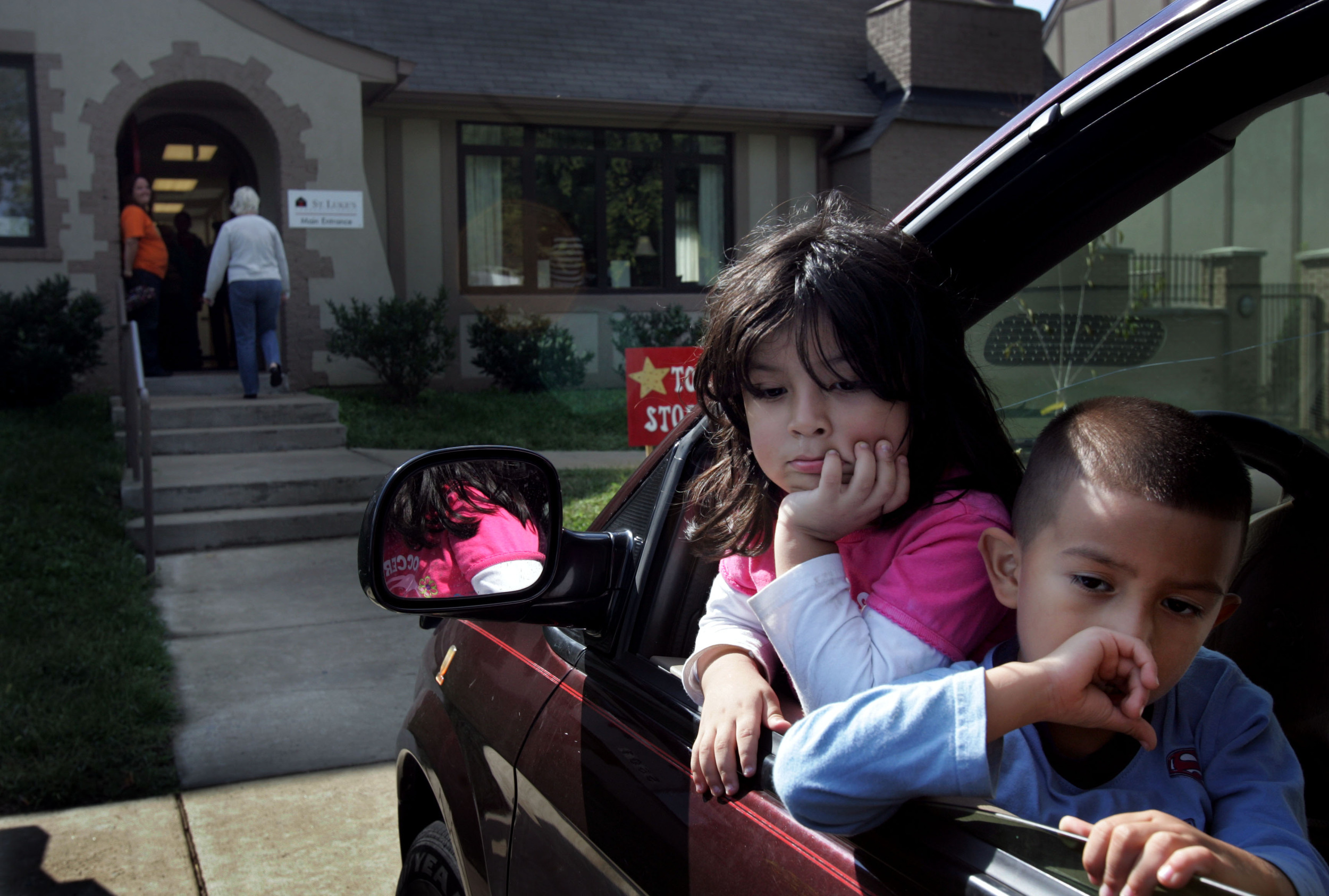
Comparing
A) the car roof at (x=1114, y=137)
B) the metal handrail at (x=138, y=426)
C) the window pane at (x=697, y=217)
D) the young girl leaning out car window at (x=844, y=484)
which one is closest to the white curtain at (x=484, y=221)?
the window pane at (x=697, y=217)

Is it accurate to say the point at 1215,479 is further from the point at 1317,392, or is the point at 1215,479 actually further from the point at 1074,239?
the point at 1317,392

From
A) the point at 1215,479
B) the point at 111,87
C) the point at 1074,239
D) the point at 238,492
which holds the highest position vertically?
the point at 111,87

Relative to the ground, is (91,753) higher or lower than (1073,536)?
lower

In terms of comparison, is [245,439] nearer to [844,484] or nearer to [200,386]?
[200,386]

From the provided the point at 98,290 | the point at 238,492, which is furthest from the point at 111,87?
the point at 238,492

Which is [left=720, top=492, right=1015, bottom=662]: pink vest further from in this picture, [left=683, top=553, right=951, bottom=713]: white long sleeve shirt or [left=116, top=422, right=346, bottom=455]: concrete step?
[left=116, top=422, right=346, bottom=455]: concrete step

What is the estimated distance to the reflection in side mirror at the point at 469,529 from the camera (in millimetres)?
1735

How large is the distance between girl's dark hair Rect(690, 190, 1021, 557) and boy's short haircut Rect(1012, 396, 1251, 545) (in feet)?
0.49

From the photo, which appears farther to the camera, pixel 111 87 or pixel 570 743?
pixel 111 87

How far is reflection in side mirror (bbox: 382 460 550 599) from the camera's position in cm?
174

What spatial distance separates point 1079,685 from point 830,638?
301 millimetres

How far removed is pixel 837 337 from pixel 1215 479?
0.44 m

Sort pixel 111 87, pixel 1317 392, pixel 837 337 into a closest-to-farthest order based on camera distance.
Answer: pixel 837 337
pixel 1317 392
pixel 111 87

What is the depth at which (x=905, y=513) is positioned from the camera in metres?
1.35
